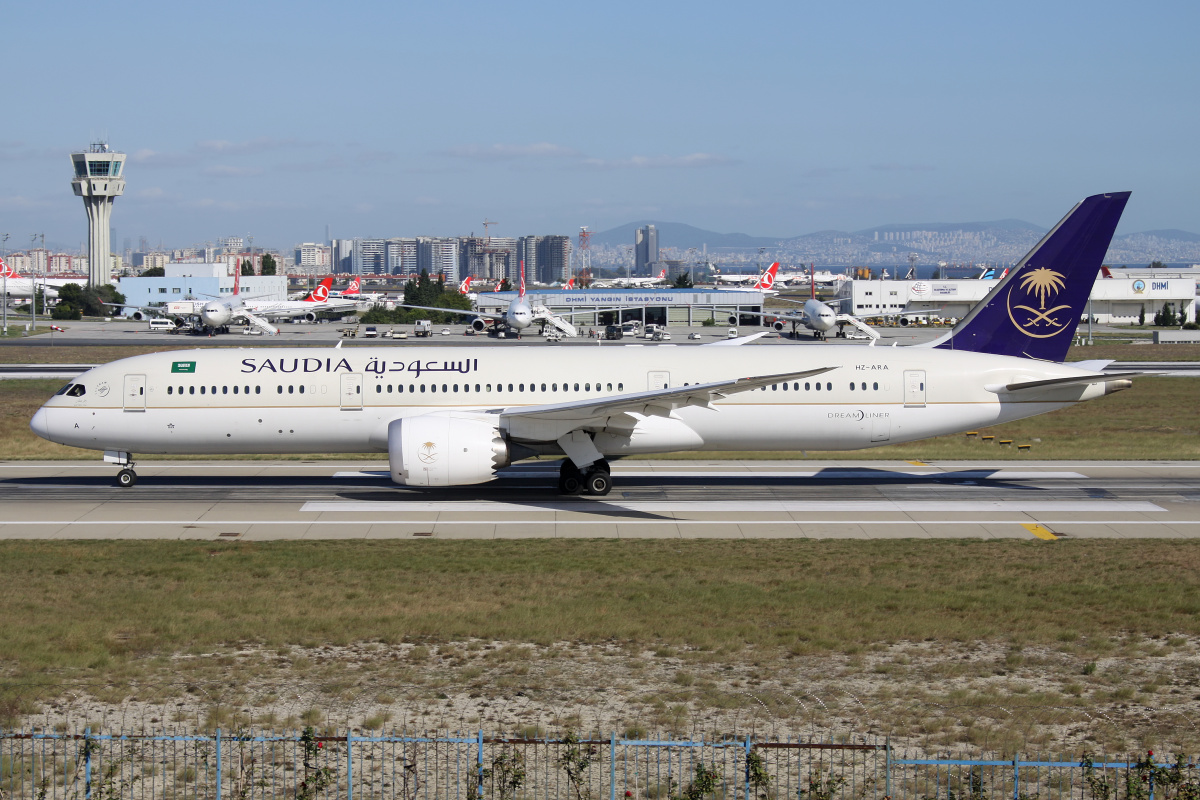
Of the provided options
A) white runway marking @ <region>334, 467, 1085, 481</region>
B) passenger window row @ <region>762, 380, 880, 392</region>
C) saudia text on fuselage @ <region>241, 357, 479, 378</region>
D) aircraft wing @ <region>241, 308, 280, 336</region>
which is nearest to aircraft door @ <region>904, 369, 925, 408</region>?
passenger window row @ <region>762, 380, 880, 392</region>

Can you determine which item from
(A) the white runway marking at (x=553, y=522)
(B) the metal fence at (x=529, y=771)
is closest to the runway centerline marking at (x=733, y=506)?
(A) the white runway marking at (x=553, y=522)

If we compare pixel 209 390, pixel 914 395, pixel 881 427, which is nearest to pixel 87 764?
pixel 209 390

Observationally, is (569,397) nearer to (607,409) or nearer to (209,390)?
(607,409)

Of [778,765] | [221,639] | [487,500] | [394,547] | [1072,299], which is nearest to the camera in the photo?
[778,765]

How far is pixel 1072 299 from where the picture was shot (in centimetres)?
3250

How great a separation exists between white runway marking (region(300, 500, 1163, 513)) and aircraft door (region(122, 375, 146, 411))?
5850 mm

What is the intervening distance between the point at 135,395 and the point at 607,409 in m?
13.7

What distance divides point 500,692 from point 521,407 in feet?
54.8

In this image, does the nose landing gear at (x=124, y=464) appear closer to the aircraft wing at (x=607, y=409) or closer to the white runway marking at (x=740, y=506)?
the white runway marking at (x=740, y=506)

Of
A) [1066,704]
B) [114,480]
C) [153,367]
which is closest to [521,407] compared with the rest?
[153,367]

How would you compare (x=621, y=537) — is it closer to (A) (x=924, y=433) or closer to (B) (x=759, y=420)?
(B) (x=759, y=420)

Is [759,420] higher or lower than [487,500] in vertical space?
higher

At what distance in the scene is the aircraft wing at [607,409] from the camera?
28.1 meters

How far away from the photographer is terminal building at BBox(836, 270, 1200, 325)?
470 feet
